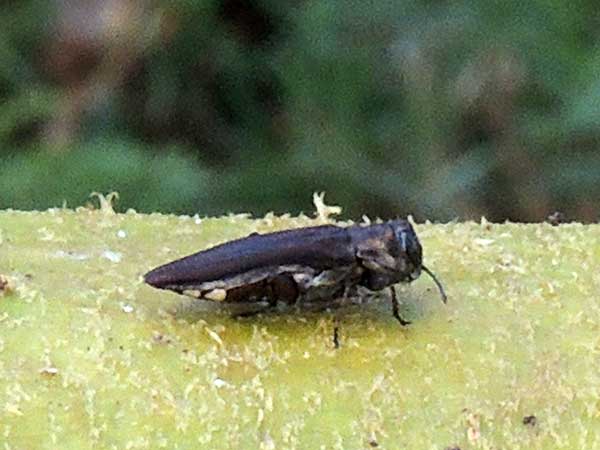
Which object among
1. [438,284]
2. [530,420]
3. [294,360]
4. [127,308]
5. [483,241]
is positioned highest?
[483,241]

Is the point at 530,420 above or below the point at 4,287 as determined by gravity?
below

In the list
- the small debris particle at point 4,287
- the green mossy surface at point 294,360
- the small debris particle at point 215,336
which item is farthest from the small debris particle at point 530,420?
the small debris particle at point 4,287

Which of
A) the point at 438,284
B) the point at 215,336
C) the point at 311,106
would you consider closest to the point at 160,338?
the point at 215,336

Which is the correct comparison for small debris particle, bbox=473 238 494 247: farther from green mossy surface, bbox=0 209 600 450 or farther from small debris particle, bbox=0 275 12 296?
small debris particle, bbox=0 275 12 296

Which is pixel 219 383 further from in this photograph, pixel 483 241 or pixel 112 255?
pixel 483 241

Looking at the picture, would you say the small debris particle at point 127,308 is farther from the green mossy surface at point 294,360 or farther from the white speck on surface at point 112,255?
the white speck on surface at point 112,255

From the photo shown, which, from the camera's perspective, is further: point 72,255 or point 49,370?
point 72,255

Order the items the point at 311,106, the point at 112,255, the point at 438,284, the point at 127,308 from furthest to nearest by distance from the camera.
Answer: the point at 311,106 < the point at 112,255 < the point at 438,284 < the point at 127,308
